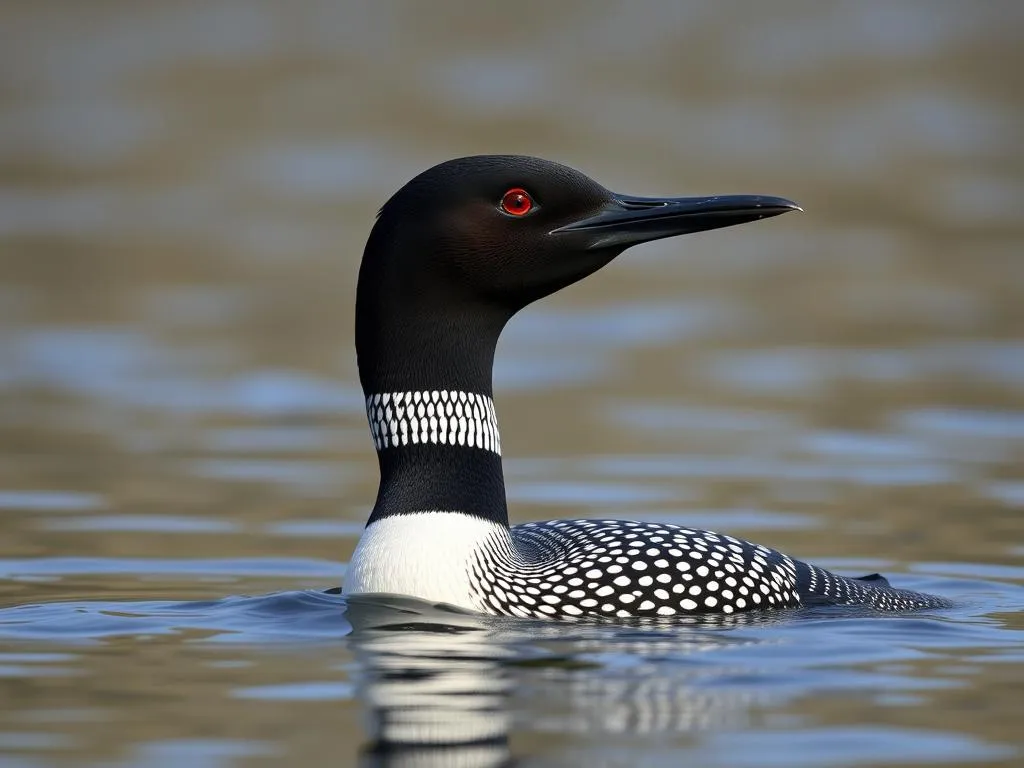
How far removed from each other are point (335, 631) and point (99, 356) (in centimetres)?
710

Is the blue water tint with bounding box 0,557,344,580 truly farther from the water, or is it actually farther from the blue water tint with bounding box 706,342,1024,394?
the blue water tint with bounding box 706,342,1024,394

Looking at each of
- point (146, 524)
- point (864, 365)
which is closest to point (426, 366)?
point (146, 524)

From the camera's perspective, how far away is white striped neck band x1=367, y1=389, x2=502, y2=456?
18.9ft

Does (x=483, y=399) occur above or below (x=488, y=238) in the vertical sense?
below

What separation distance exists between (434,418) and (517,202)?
2.04 ft

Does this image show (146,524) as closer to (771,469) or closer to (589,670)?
(771,469)

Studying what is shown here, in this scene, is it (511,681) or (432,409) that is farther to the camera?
(432,409)

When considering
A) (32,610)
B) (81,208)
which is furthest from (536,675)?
(81,208)

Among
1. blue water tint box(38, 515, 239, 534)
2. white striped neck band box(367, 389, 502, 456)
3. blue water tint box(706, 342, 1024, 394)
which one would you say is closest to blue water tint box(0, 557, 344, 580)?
blue water tint box(38, 515, 239, 534)

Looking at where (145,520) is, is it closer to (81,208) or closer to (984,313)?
(984,313)

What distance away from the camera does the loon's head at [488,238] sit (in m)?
5.68

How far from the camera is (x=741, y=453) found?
31.1 feet

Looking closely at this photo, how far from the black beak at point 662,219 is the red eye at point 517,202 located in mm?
102

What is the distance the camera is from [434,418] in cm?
577
